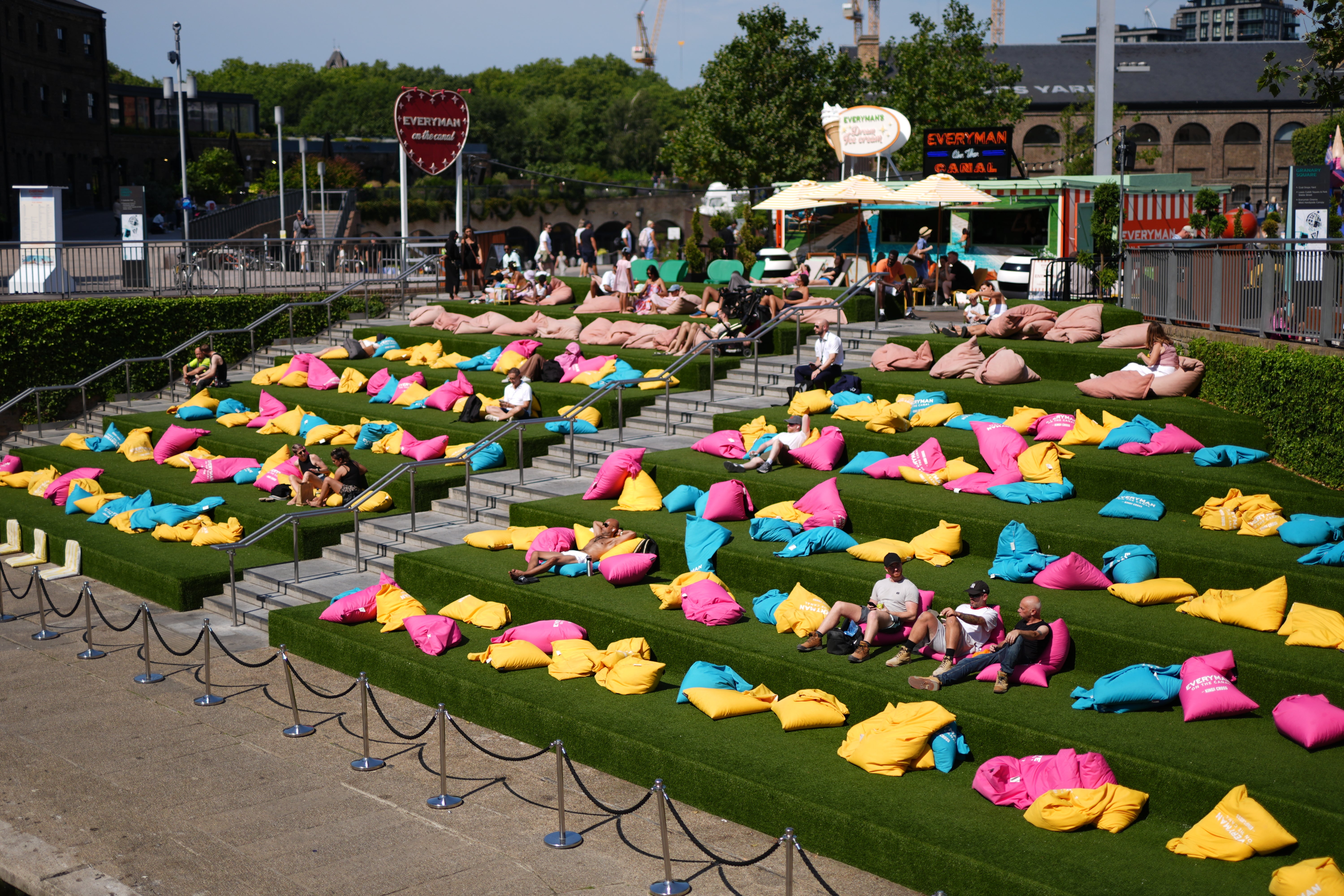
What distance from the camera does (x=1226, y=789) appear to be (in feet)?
25.9

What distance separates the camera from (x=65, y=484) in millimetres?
19078

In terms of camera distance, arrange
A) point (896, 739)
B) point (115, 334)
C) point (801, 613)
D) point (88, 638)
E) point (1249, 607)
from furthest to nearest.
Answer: point (115, 334)
point (88, 638)
point (801, 613)
point (1249, 607)
point (896, 739)

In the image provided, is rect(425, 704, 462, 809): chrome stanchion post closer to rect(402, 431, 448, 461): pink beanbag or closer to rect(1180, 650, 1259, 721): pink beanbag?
rect(1180, 650, 1259, 721): pink beanbag

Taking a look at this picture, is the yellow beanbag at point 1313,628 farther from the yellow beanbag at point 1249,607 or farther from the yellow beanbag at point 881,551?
the yellow beanbag at point 881,551

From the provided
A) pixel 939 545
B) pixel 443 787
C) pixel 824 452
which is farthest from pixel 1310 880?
pixel 824 452

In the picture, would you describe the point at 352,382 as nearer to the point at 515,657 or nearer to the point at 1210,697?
the point at 515,657

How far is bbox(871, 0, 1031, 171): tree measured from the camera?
54.3 metres

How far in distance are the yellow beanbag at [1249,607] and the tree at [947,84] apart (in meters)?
46.8

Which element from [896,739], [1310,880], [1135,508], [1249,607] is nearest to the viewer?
[1310,880]

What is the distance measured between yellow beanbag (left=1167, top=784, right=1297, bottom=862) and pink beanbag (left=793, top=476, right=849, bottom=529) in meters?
5.59

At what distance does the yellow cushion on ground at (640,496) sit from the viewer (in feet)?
48.4

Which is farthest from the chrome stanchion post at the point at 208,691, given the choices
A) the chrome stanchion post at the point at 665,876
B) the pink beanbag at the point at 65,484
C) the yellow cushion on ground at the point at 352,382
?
the yellow cushion on ground at the point at 352,382

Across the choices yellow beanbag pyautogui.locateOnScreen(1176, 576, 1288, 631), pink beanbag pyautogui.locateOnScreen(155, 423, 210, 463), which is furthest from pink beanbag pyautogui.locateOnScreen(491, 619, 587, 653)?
pink beanbag pyautogui.locateOnScreen(155, 423, 210, 463)

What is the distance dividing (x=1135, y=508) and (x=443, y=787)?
23.9 ft
